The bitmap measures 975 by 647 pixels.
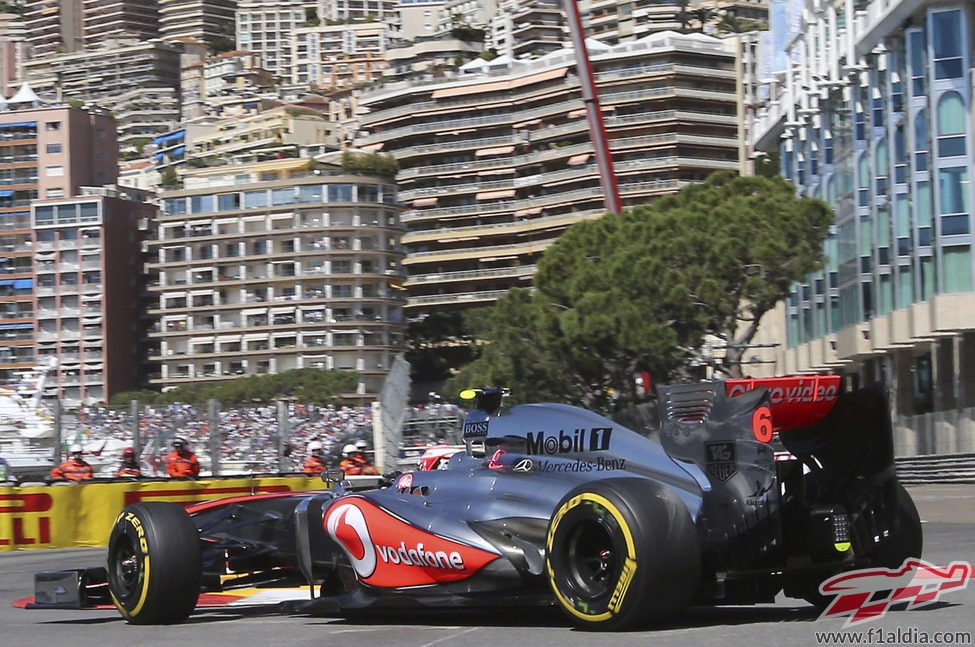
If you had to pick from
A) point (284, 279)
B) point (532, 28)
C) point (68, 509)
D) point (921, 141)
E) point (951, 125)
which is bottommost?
point (68, 509)

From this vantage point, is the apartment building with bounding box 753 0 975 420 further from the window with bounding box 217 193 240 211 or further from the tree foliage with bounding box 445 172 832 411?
the window with bounding box 217 193 240 211

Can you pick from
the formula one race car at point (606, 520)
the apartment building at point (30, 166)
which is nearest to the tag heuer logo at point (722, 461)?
the formula one race car at point (606, 520)

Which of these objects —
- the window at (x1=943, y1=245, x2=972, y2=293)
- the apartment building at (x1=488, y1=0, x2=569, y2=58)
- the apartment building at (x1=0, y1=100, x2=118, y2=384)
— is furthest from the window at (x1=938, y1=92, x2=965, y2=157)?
the apartment building at (x1=488, y1=0, x2=569, y2=58)

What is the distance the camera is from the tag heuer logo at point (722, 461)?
780 centimetres

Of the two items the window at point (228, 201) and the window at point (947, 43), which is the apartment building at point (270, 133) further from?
the window at point (947, 43)

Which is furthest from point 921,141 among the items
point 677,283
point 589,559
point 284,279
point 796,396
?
point 284,279

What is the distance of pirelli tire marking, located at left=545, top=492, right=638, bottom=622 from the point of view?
7.30 meters

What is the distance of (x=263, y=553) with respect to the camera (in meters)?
9.77

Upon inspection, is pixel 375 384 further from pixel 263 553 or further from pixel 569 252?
pixel 263 553

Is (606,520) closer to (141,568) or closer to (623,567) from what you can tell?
(623,567)

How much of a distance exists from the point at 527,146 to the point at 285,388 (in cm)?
3076

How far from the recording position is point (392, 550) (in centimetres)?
862

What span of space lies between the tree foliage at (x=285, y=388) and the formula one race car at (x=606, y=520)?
9448 cm

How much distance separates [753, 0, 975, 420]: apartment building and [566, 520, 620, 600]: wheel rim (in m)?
33.5
